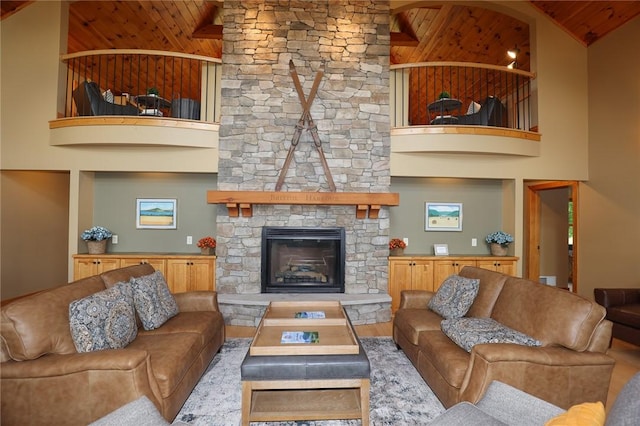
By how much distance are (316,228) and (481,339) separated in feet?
9.64

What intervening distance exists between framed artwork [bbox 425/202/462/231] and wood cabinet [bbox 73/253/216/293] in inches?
137

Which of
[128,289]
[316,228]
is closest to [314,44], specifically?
[316,228]

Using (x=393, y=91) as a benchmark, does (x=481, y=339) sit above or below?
below

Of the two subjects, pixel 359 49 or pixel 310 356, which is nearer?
pixel 310 356

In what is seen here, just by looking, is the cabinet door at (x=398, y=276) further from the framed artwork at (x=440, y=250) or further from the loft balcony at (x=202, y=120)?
the loft balcony at (x=202, y=120)

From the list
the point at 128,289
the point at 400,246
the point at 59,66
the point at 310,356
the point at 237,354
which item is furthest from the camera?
the point at 400,246

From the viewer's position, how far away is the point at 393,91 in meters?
5.42

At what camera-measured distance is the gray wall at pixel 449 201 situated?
5684mm

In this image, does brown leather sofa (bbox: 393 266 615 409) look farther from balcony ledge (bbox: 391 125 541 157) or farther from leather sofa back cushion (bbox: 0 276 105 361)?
balcony ledge (bbox: 391 125 541 157)

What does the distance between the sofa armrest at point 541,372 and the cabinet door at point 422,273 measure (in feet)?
9.71

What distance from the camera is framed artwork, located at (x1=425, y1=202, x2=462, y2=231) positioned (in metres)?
5.69

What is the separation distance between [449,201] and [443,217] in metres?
0.30

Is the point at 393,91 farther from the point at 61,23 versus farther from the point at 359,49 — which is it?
the point at 61,23

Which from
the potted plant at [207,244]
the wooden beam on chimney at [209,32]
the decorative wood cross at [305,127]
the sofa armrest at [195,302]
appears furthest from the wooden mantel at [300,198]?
the wooden beam on chimney at [209,32]
